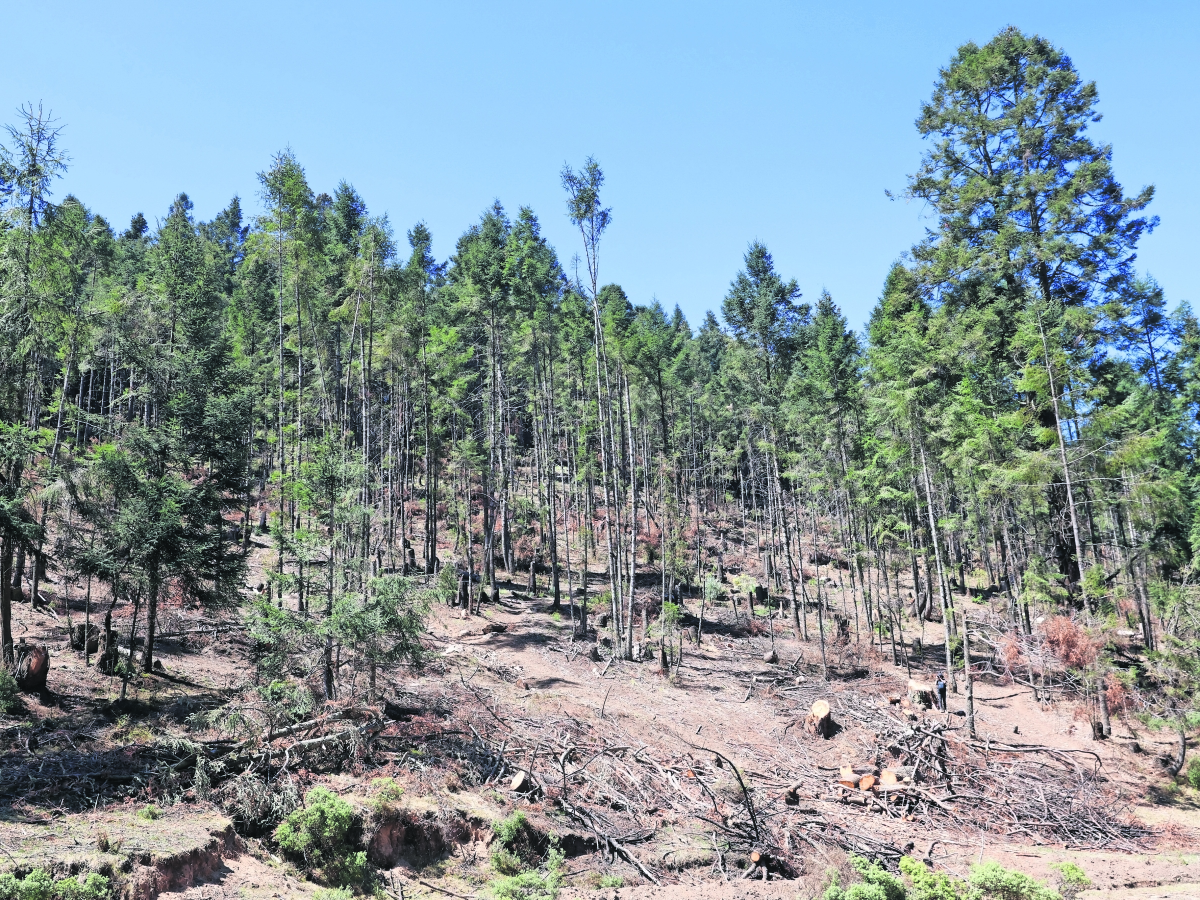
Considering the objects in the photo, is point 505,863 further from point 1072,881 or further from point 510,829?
point 1072,881

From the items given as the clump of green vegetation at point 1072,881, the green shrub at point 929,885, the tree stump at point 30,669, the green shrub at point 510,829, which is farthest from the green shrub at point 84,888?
the clump of green vegetation at point 1072,881

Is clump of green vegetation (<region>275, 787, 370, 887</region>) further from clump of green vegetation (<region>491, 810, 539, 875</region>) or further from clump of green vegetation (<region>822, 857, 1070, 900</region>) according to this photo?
clump of green vegetation (<region>822, 857, 1070, 900</region>)

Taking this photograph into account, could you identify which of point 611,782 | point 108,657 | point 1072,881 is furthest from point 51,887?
point 1072,881

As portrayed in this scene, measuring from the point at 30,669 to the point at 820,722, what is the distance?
2034cm

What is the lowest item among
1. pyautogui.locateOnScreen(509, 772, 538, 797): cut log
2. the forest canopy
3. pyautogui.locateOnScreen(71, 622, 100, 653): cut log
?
pyautogui.locateOnScreen(509, 772, 538, 797): cut log

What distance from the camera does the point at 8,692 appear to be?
48.2ft

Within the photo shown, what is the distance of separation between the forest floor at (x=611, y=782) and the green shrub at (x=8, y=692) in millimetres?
392

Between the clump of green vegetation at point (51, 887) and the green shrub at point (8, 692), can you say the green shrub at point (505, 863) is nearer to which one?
the clump of green vegetation at point (51, 887)

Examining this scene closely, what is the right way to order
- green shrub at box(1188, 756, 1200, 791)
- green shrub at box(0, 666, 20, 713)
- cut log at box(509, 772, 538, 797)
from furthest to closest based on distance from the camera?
green shrub at box(1188, 756, 1200, 791) → cut log at box(509, 772, 538, 797) → green shrub at box(0, 666, 20, 713)

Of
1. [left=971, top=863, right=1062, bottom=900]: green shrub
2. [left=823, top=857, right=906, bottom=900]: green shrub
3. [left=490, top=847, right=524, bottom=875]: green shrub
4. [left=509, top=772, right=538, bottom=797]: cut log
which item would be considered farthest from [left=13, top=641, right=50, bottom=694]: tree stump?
[left=971, top=863, right=1062, bottom=900]: green shrub

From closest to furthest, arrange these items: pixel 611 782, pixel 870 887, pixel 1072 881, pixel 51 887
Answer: pixel 51 887 → pixel 870 887 → pixel 1072 881 → pixel 611 782

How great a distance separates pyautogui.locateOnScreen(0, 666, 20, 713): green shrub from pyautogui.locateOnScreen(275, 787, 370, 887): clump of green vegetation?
6.76 meters

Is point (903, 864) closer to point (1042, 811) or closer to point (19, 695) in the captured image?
point (1042, 811)

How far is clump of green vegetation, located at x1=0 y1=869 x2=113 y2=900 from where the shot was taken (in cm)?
848
